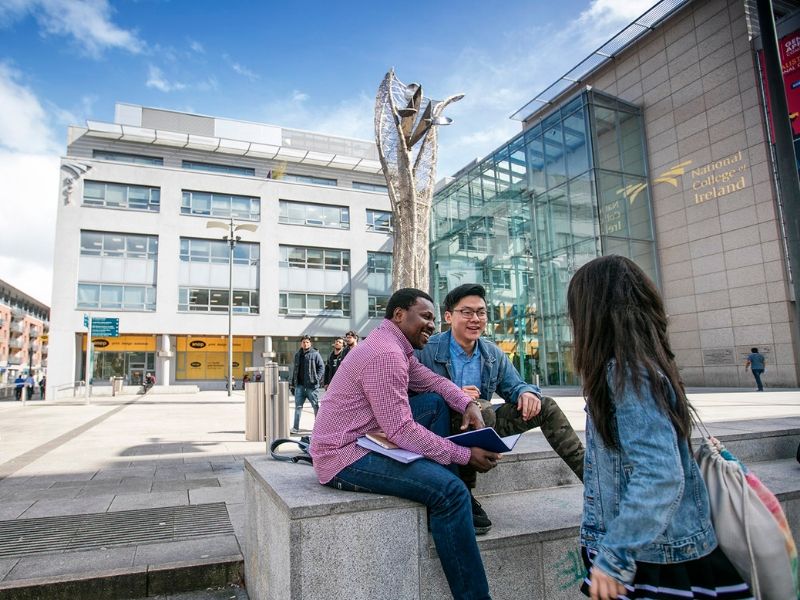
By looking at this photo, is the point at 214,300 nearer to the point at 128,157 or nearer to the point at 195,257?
the point at 195,257

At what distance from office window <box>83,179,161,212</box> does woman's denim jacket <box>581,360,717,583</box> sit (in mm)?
37842

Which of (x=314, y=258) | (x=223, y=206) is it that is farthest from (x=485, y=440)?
(x=223, y=206)

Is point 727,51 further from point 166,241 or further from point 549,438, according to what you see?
point 166,241

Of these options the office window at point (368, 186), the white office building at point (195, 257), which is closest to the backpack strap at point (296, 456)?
the white office building at point (195, 257)

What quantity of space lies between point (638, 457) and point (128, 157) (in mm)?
44211

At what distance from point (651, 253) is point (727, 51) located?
7.80m

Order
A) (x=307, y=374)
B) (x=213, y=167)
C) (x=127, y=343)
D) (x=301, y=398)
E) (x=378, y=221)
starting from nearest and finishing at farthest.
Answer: (x=307, y=374) → (x=301, y=398) → (x=127, y=343) → (x=378, y=221) → (x=213, y=167)

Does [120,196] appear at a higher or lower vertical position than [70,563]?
higher

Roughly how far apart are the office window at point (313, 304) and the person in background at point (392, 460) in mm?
34989

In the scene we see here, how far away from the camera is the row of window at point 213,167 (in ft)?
128

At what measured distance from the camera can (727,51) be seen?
20.4m

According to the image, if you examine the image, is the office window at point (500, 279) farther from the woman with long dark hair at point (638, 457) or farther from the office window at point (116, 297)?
the woman with long dark hair at point (638, 457)

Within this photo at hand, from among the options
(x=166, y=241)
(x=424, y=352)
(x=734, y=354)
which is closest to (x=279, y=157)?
(x=166, y=241)

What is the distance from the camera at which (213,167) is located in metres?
41.8
